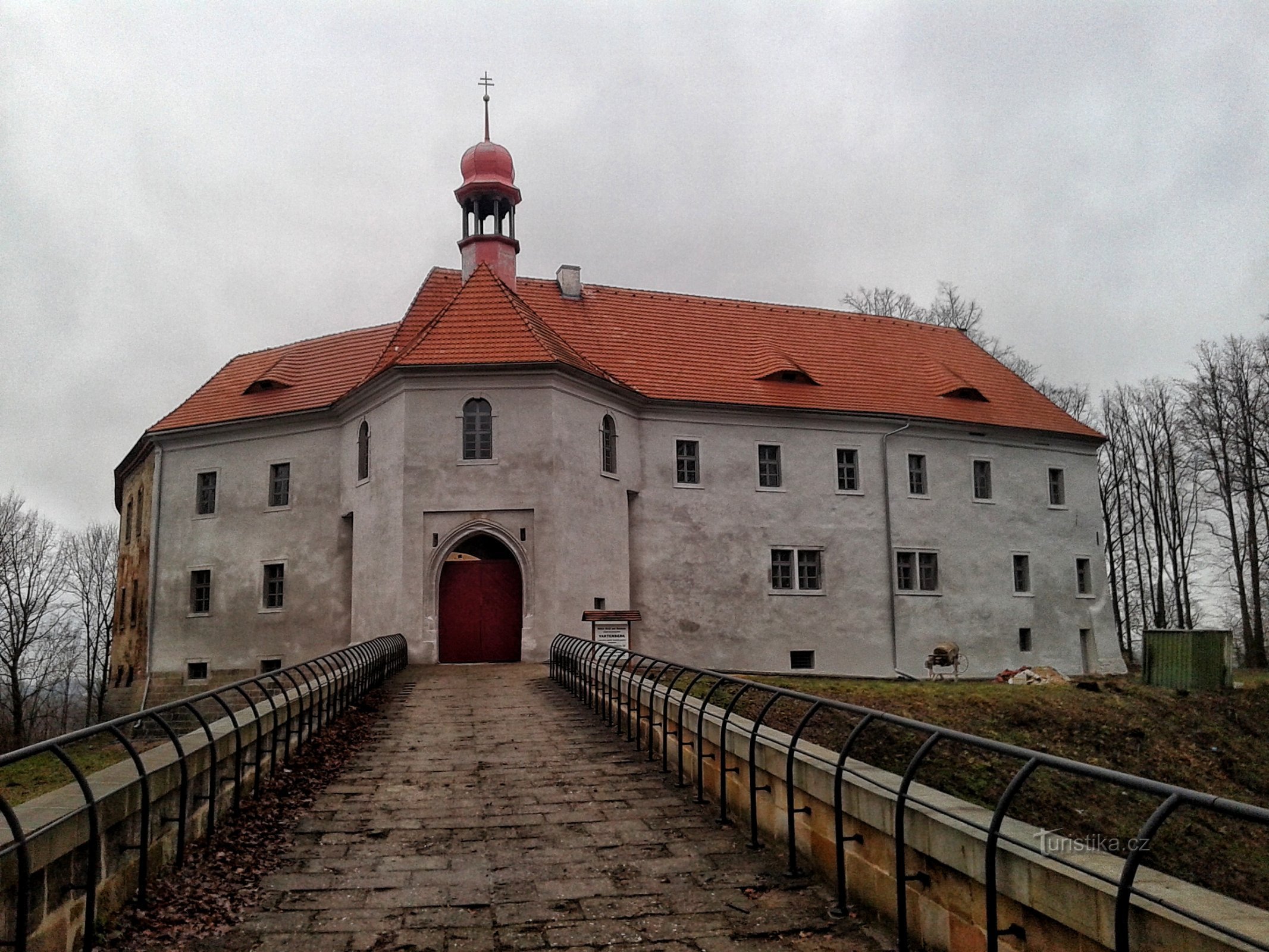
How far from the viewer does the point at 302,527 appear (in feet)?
93.9

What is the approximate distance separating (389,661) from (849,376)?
1829 cm

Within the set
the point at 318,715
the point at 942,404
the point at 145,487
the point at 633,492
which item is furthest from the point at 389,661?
the point at 942,404

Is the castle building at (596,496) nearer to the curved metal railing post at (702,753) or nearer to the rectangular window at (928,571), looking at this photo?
the rectangular window at (928,571)

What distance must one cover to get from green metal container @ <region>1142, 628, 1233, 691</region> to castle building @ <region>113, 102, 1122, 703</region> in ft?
13.7

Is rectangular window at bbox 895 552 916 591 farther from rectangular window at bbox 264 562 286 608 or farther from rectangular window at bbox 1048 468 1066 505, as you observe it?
rectangular window at bbox 264 562 286 608

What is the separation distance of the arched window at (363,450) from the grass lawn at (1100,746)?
11476 mm

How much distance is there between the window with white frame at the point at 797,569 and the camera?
95.9ft

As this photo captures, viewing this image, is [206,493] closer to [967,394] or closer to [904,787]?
[967,394]

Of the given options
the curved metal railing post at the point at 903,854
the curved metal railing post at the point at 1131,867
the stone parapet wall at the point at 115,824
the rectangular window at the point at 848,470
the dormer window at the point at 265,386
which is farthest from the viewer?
the dormer window at the point at 265,386

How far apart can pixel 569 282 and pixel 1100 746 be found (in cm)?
1957

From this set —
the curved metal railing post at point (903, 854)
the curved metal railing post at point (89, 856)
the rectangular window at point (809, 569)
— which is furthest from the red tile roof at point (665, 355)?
the curved metal railing post at point (903, 854)

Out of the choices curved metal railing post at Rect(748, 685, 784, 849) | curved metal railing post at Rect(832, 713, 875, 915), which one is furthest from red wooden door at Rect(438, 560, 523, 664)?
curved metal railing post at Rect(832, 713, 875, 915)

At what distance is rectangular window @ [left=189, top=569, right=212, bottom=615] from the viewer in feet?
97.2

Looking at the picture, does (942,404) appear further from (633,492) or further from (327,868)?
(327,868)
